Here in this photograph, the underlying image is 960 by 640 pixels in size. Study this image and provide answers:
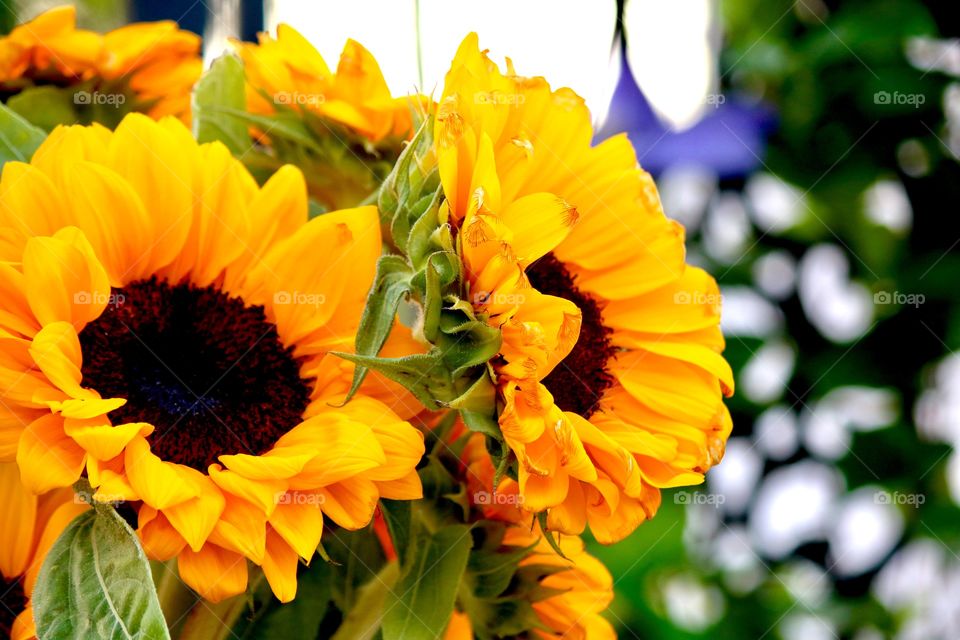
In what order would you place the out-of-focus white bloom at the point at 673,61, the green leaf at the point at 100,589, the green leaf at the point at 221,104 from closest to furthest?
the green leaf at the point at 100,589
the green leaf at the point at 221,104
the out-of-focus white bloom at the point at 673,61

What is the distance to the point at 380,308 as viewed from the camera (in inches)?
11.5

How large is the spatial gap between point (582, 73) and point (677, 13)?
249 mm

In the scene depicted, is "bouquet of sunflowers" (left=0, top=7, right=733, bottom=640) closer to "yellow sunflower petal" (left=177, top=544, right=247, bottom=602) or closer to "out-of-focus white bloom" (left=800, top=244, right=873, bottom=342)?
"yellow sunflower petal" (left=177, top=544, right=247, bottom=602)

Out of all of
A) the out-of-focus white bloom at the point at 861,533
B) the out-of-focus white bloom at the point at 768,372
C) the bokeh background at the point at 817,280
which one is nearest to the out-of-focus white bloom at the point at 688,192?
the bokeh background at the point at 817,280

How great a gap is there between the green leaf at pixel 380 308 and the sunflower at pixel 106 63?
0.20 meters

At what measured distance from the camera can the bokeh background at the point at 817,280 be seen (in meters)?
0.77

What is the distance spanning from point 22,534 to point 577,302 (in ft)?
0.67

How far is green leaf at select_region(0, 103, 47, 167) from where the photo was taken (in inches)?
13.1

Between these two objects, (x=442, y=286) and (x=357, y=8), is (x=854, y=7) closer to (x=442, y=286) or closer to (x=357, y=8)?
(x=357, y=8)

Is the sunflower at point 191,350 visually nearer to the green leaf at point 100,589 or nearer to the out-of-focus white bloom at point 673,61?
the green leaf at point 100,589

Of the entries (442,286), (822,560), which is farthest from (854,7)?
(442,286)

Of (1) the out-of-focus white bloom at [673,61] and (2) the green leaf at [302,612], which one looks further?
(1) the out-of-focus white bloom at [673,61]

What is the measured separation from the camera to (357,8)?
0.62 meters

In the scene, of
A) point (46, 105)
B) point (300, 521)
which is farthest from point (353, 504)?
point (46, 105)
